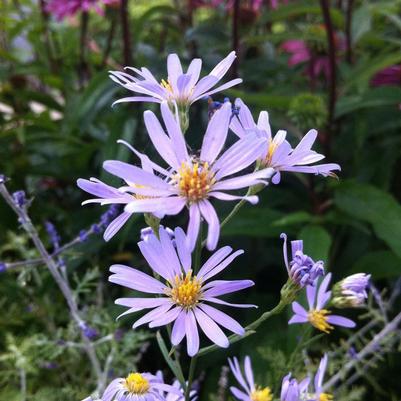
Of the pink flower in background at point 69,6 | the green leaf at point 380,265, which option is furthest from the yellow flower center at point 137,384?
the pink flower in background at point 69,6

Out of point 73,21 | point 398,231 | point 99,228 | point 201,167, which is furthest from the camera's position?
point 73,21

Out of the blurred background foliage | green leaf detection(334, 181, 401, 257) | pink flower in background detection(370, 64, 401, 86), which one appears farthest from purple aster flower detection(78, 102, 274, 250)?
pink flower in background detection(370, 64, 401, 86)

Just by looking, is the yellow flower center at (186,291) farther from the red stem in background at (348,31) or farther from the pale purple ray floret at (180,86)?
the red stem in background at (348,31)

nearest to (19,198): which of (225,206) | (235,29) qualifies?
(225,206)

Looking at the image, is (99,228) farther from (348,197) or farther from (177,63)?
(348,197)

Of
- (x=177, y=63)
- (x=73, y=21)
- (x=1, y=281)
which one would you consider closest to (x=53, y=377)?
(x=1, y=281)

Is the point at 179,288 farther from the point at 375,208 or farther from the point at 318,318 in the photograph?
the point at 375,208

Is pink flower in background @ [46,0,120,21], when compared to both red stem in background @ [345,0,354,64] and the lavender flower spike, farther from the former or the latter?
the lavender flower spike
